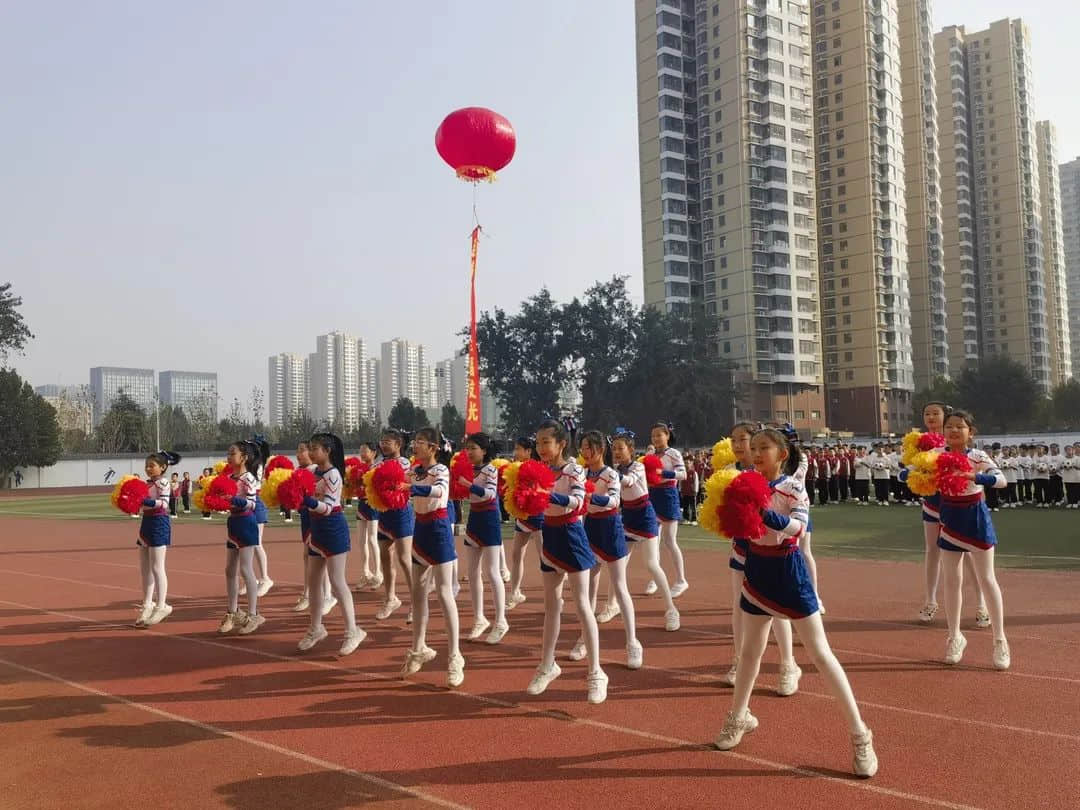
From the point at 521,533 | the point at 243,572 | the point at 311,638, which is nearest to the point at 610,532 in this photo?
the point at 521,533

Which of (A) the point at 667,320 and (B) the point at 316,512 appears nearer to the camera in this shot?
(B) the point at 316,512

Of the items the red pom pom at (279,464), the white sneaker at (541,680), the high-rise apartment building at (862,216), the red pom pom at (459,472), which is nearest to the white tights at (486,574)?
the red pom pom at (459,472)

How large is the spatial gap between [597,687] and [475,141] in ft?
38.0

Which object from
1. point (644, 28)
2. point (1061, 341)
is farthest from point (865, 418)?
point (1061, 341)

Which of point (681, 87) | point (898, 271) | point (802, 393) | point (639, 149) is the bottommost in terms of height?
point (802, 393)

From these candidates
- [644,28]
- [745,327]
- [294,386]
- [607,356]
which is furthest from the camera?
[294,386]

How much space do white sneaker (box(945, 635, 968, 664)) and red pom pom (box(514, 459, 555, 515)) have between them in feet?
11.4

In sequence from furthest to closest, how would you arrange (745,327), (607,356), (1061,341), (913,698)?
(1061,341)
(745,327)
(607,356)
(913,698)

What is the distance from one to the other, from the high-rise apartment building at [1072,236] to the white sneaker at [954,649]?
142801 mm

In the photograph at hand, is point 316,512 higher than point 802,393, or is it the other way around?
point 802,393

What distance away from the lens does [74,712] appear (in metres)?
5.96

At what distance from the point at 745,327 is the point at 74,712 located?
6529 cm

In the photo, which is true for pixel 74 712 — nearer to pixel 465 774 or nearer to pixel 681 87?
pixel 465 774

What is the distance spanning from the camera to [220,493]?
26.4ft
